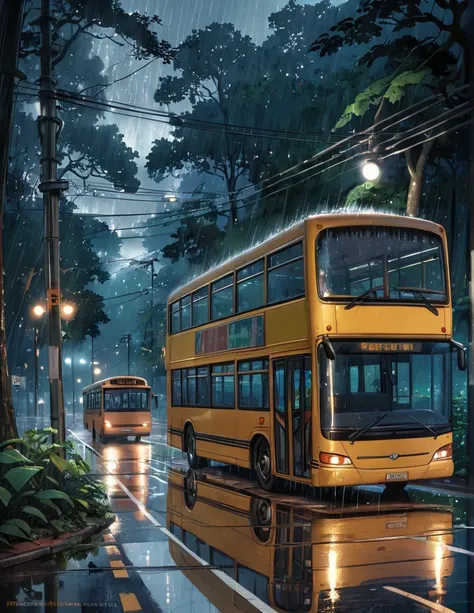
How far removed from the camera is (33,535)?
37.4 feet

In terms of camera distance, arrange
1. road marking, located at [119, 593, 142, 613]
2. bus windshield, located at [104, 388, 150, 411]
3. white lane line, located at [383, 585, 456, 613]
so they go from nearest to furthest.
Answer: white lane line, located at [383, 585, 456, 613] → road marking, located at [119, 593, 142, 613] → bus windshield, located at [104, 388, 150, 411]

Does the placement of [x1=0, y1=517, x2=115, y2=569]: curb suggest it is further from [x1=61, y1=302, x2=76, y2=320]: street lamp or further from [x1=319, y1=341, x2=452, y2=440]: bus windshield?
[x1=61, y1=302, x2=76, y2=320]: street lamp

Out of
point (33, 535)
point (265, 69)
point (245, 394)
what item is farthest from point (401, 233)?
point (265, 69)

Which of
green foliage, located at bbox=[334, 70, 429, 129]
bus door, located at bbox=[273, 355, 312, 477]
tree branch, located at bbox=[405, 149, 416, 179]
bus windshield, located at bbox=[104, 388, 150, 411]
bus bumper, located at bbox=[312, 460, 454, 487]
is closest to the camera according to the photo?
bus bumper, located at bbox=[312, 460, 454, 487]

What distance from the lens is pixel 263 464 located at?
17359 mm

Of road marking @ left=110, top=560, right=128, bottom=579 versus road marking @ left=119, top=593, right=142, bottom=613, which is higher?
road marking @ left=119, top=593, right=142, bottom=613

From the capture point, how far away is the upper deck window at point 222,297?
761 inches

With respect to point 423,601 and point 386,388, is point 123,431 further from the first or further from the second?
point 423,601

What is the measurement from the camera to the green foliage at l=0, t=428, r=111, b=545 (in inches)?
454

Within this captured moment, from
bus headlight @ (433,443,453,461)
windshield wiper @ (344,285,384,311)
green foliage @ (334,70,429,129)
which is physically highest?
green foliage @ (334,70,429,129)

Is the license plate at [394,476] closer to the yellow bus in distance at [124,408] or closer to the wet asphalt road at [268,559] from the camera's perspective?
the wet asphalt road at [268,559]

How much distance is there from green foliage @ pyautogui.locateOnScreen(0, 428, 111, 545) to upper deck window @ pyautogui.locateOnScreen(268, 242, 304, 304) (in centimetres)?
476

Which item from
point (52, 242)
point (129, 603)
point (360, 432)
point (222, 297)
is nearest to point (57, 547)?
point (129, 603)

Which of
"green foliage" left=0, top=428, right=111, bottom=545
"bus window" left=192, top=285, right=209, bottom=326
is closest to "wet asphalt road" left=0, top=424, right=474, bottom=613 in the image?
"green foliage" left=0, top=428, right=111, bottom=545
